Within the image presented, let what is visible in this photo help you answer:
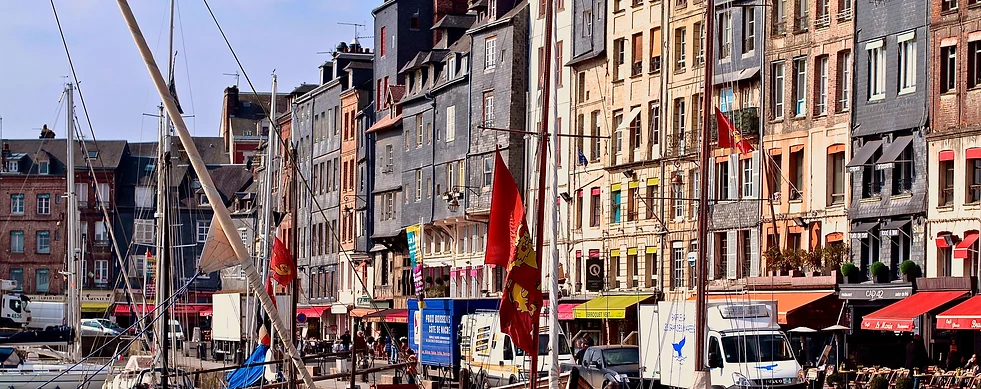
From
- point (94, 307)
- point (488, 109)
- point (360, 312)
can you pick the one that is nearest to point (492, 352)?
point (488, 109)

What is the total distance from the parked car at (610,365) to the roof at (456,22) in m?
47.0

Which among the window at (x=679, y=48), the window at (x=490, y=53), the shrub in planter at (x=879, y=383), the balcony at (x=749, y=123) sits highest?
the window at (x=490, y=53)

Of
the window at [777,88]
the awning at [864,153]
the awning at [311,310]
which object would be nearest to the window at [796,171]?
the window at [777,88]

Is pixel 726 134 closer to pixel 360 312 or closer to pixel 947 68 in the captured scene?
pixel 947 68

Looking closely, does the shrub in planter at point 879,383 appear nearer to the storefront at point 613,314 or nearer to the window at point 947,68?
the window at point 947,68

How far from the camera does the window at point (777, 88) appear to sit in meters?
56.4

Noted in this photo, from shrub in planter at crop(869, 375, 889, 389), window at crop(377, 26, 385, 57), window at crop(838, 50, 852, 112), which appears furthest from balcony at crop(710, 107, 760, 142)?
window at crop(377, 26, 385, 57)

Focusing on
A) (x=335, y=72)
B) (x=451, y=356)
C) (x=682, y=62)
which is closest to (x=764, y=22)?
(x=682, y=62)

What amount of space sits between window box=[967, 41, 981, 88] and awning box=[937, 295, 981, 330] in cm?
640

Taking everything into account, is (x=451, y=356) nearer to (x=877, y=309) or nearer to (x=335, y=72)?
(x=877, y=309)

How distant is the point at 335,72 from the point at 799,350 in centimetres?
6660

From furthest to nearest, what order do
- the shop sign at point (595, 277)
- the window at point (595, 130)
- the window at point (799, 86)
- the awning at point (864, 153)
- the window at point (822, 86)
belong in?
the window at point (595, 130), the shop sign at point (595, 277), the window at point (799, 86), the window at point (822, 86), the awning at point (864, 153)

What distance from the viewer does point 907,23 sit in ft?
163

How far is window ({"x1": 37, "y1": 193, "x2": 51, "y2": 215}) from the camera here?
440 ft
